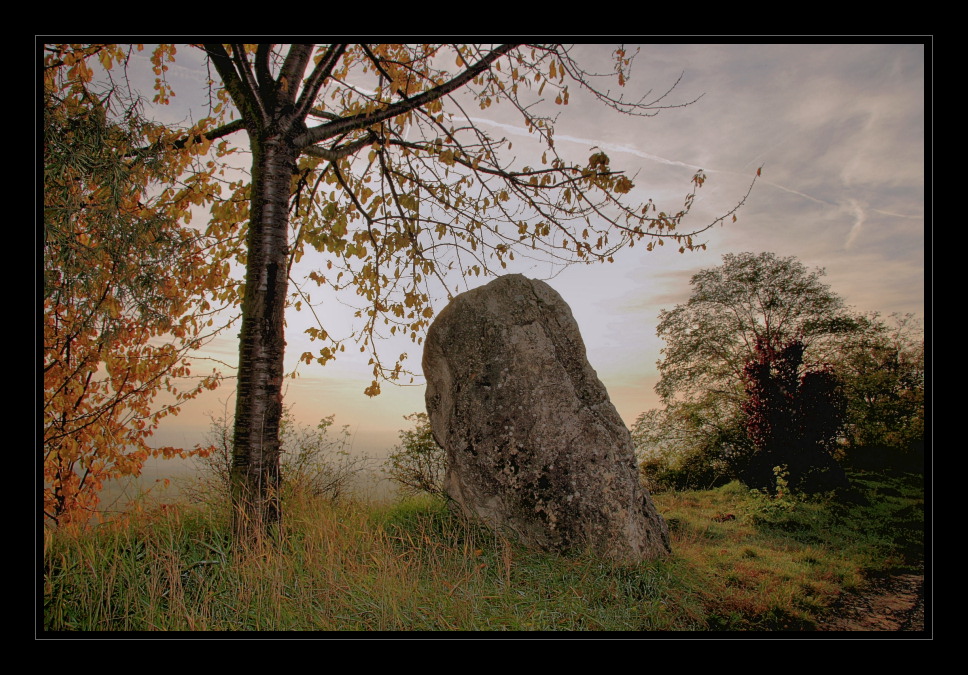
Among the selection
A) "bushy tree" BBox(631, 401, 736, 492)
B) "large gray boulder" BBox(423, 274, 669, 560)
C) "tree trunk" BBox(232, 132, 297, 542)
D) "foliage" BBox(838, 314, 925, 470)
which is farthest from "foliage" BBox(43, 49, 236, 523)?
"foliage" BBox(838, 314, 925, 470)

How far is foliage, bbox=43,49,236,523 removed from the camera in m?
4.00

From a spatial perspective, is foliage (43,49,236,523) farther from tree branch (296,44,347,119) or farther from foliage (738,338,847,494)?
foliage (738,338,847,494)

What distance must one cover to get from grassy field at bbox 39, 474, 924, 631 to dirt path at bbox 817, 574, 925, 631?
0.12 meters

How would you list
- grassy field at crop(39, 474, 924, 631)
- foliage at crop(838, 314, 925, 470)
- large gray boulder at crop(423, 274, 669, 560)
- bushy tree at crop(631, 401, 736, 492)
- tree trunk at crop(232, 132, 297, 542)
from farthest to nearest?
bushy tree at crop(631, 401, 736, 492), foliage at crop(838, 314, 925, 470), large gray boulder at crop(423, 274, 669, 560), tree trunk at crop(232, 132, 297, 542), grassy field at crop(39, 474, 924, 631)

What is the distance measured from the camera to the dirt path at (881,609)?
4250 millimetres

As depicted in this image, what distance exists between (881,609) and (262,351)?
5935 mm

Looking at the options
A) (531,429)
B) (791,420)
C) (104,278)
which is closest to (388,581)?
(531,429)

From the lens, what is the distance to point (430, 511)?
17.1 feet

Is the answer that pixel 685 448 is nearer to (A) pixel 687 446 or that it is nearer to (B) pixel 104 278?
(A) pixel 687 446

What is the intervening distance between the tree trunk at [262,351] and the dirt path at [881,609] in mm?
4743
